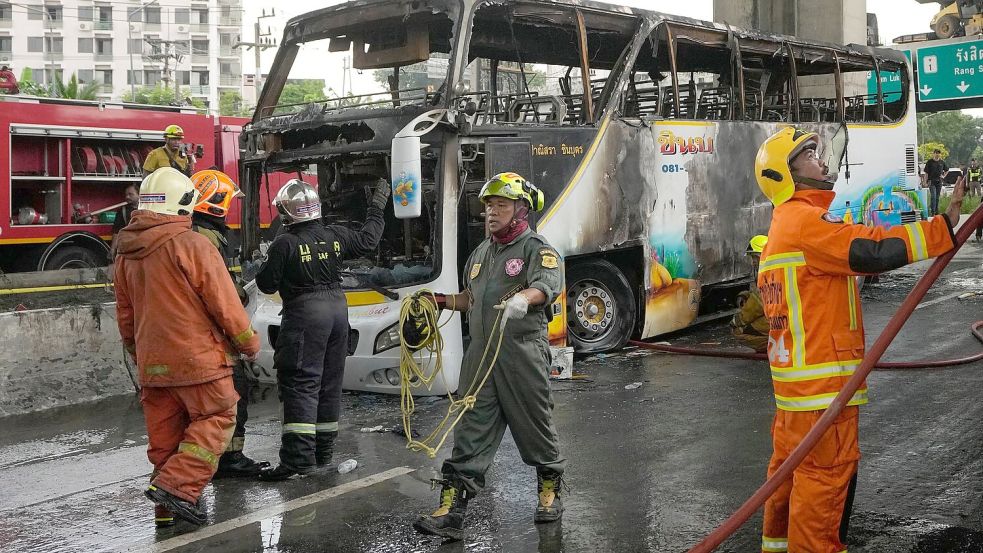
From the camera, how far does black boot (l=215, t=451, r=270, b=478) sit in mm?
6355

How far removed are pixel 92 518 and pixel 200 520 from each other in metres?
0.70

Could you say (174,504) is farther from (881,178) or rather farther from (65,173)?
(881,178)

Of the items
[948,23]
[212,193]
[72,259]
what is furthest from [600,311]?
[948,23]

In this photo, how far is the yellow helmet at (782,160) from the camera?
4.07 m

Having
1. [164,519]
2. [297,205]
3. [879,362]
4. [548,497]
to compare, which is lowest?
[164,519]

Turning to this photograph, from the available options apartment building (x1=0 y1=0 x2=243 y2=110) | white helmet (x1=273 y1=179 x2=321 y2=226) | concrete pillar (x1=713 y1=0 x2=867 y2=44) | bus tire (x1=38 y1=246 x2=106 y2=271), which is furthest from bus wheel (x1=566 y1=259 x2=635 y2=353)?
apartment building (x1=0 y1=0 x2=243 y2=110)

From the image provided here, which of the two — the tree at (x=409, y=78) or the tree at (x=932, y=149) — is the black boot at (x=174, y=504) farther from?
the tree at (x=932, y=149)

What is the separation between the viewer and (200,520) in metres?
5.30

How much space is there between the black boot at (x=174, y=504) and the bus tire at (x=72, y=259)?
9724 millimetres

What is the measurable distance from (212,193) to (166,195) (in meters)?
0.87

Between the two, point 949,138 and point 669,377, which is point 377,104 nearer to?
point 669,377

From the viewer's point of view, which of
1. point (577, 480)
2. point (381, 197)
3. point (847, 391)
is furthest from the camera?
point (381, 197)

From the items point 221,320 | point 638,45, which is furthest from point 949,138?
point 221,320

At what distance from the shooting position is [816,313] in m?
3.89
